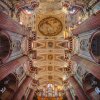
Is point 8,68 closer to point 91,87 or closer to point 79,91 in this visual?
point 79,91

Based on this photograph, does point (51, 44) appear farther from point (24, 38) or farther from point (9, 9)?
point (9, 9)

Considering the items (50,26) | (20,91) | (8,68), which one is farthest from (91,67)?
(50,26)

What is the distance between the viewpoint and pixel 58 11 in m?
32.9

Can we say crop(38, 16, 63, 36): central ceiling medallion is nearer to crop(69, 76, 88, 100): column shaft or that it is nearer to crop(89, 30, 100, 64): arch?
crop(69, 76, 88, 100): column shaft

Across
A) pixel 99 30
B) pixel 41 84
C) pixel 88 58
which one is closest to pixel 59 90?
pixel 41 84

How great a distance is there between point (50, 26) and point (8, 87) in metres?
13.7

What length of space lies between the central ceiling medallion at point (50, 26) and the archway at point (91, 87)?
11.8 meters

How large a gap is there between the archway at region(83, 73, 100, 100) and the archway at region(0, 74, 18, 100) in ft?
23.7

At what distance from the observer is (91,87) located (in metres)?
23.8

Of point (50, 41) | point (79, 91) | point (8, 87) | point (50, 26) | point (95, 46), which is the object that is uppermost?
point (50, 26)

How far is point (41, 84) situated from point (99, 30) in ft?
73.8

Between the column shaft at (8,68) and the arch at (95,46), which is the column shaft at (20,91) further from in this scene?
the arch at (95,46)

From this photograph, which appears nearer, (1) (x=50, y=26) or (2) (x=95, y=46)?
(2) (x=95, y=46)

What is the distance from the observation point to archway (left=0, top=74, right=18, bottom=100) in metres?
23.4
